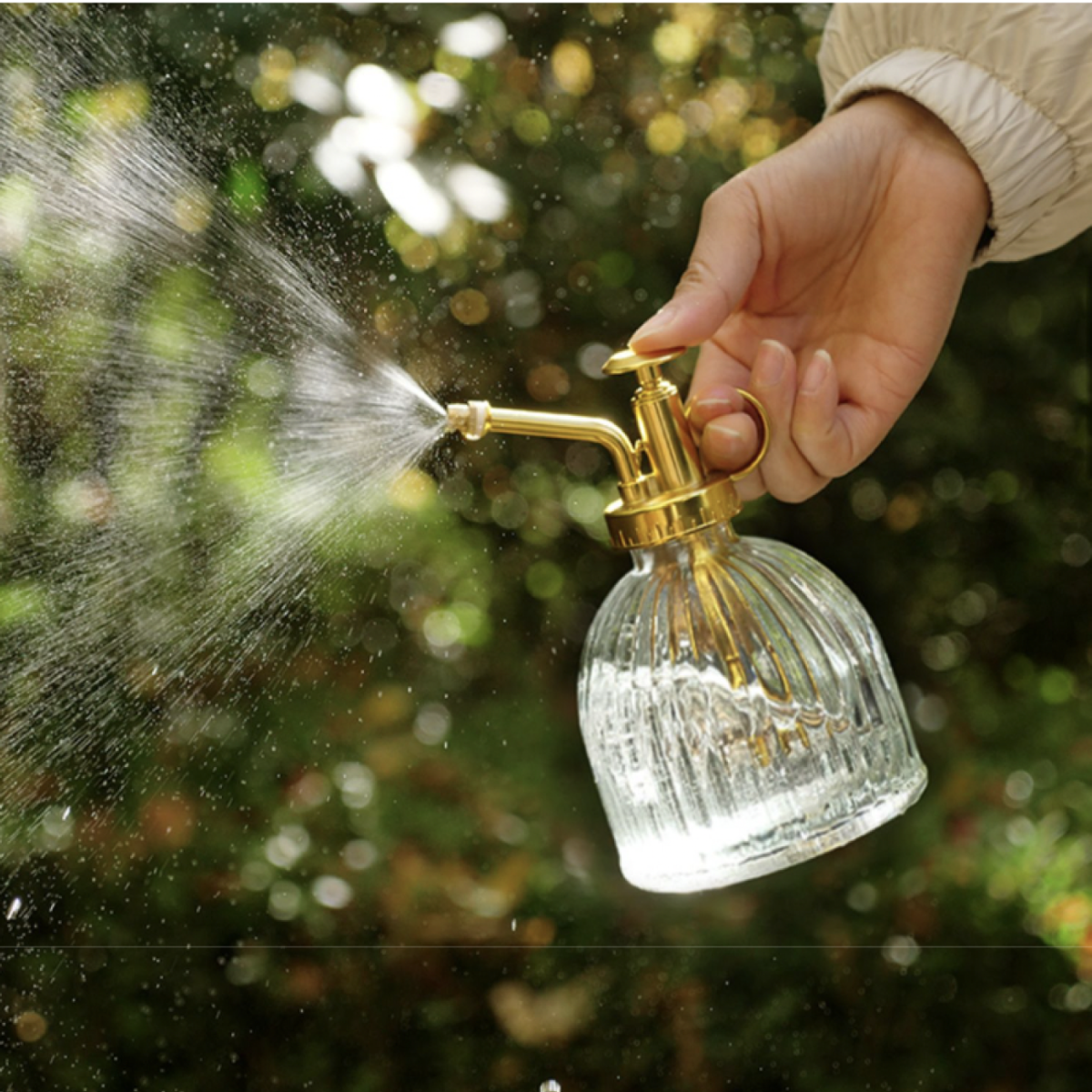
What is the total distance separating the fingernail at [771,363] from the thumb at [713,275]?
1.0 inches

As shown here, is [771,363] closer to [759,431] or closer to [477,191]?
[759,431]

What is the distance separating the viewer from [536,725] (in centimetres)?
89

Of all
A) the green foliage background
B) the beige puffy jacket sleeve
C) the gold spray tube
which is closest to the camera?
the gold spray tube

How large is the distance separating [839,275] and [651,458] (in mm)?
229

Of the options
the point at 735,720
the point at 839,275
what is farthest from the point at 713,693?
the point at 839,275

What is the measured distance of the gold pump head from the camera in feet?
1.65

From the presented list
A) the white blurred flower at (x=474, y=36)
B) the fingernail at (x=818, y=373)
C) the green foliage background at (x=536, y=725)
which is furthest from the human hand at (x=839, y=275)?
the white blurred flower at (x=474, y=36)

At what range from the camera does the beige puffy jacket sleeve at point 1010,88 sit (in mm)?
608

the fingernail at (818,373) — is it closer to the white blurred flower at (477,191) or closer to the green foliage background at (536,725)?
the green foliage background at (536,725)

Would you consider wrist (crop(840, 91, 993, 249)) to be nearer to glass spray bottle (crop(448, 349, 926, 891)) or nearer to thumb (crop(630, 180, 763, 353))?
thumb (crop(630, 180, 763, 353))

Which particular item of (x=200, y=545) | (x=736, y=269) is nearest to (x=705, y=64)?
(x=736, y=269)

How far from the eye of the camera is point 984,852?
979 millimetres

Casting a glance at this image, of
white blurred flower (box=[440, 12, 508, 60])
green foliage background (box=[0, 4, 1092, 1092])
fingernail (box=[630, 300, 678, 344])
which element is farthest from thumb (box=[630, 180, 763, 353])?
white blurred flower (box=[440, 12, 508, 60])

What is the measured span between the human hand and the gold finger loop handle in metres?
0.01
